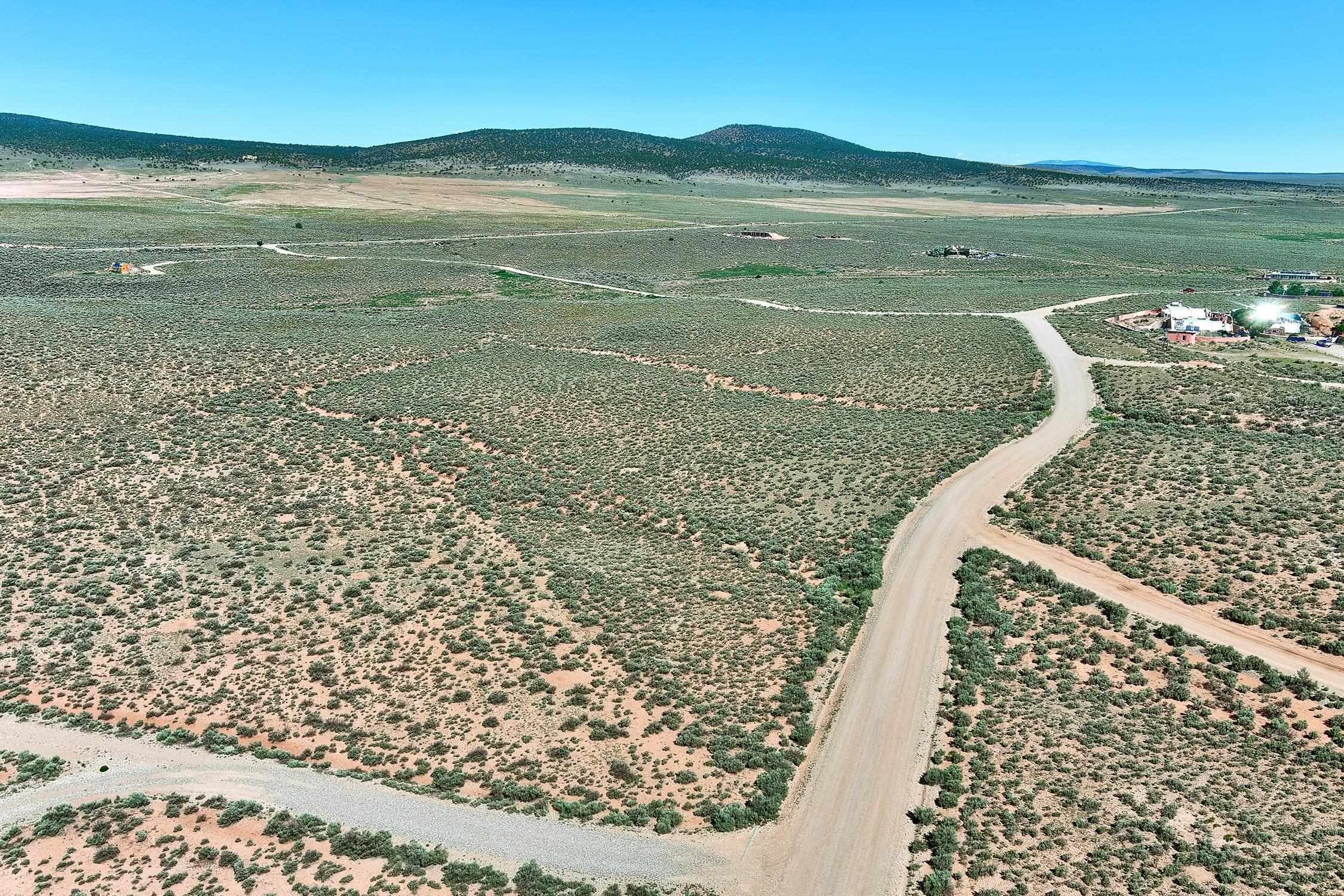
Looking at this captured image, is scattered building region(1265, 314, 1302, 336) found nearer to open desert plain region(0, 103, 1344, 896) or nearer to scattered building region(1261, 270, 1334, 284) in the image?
open desert plain region(0, 103, 1344, 896)

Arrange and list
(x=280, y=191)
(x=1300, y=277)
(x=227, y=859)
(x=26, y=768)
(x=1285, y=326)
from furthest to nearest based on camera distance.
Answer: (x=280, y=191) → (x=1300, y=277) → (x=1285, y=326) → (x=26, y=768) → (x=227, y=859)

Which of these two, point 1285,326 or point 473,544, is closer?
point 473,544

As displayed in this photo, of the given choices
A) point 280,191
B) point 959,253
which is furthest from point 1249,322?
point 280,191

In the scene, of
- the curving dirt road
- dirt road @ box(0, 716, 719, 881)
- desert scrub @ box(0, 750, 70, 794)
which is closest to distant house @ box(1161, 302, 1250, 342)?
the curving dirt road

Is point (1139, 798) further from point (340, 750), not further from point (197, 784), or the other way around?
point (197, 784)

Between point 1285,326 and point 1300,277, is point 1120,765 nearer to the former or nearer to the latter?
point 1285,326

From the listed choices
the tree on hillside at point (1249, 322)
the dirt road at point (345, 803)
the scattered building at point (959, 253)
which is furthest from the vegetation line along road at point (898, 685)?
the scattered building at point (959, 253)
